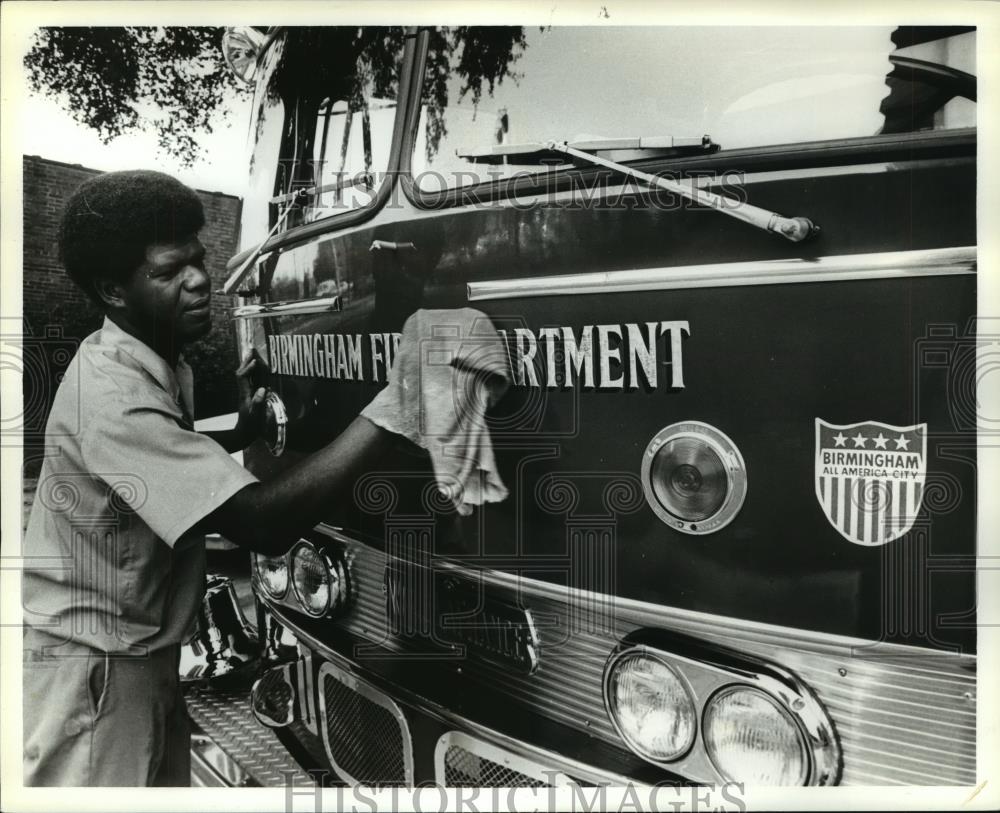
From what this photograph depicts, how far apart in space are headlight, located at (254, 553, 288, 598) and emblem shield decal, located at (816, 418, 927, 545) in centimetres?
143

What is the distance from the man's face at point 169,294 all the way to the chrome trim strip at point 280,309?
0.10 meters

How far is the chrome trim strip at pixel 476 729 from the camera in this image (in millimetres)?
1854

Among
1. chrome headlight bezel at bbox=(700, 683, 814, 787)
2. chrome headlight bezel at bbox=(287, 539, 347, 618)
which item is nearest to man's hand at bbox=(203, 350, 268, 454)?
chrome headlight bezel at bbox=(287, 539, 347, 618)

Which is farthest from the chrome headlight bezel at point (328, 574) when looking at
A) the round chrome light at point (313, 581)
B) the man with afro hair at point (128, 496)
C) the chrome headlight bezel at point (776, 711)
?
the chrome headlight bezel at point (776, 711)

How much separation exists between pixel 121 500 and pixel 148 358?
361mm

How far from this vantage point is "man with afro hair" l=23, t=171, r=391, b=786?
6.40 ft

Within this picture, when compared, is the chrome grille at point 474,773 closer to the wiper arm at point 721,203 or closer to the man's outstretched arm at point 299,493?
the man's outstretched arm at point 299,493

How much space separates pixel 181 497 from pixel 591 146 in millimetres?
1270

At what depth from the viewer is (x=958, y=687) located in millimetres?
1676

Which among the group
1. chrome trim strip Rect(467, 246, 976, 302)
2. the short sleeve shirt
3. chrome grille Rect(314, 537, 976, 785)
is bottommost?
chrome grille Rect(314, 537, 976, 785)

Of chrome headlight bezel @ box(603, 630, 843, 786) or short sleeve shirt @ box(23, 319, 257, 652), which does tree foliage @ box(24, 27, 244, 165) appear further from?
chrome headlight bezel @ box(603, 630, 843, 786)

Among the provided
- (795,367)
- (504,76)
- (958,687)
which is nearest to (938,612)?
(958,687)

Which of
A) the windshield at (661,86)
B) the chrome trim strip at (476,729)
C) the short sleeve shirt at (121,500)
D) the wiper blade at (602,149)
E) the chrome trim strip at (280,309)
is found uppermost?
the windshield at (661,86)

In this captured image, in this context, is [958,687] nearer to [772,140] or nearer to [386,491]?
[772,140]
